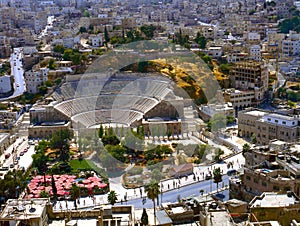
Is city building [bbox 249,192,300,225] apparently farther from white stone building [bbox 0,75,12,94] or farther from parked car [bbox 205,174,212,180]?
white stone building [bbox 0,75,12,94]

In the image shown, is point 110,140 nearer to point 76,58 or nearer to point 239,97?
point 239,97

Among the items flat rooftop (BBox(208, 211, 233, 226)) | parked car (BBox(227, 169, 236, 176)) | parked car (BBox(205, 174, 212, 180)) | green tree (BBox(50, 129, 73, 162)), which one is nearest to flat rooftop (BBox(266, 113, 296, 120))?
parked car (BBox(227, 169, 236, 176))

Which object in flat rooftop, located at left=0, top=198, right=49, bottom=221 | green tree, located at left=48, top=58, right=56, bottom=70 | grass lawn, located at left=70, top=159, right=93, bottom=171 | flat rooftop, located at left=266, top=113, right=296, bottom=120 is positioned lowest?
grass lawn, located at left=70, top=159, right=93, bottom=171

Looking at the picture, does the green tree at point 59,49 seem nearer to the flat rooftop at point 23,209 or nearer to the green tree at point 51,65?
the green tree at point 51,65

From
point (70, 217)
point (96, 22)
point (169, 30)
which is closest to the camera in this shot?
point (70, 217)

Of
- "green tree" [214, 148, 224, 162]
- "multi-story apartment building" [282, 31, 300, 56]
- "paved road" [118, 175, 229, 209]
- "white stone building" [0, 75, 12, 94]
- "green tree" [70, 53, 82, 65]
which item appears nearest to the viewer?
"paved road" [118, 175, 229, 209]

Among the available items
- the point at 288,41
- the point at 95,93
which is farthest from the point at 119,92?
the point at 288,41

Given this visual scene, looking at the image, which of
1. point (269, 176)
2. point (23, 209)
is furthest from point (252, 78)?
point (23, 209)

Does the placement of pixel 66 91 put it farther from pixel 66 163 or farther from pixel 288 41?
pixel 288 41
